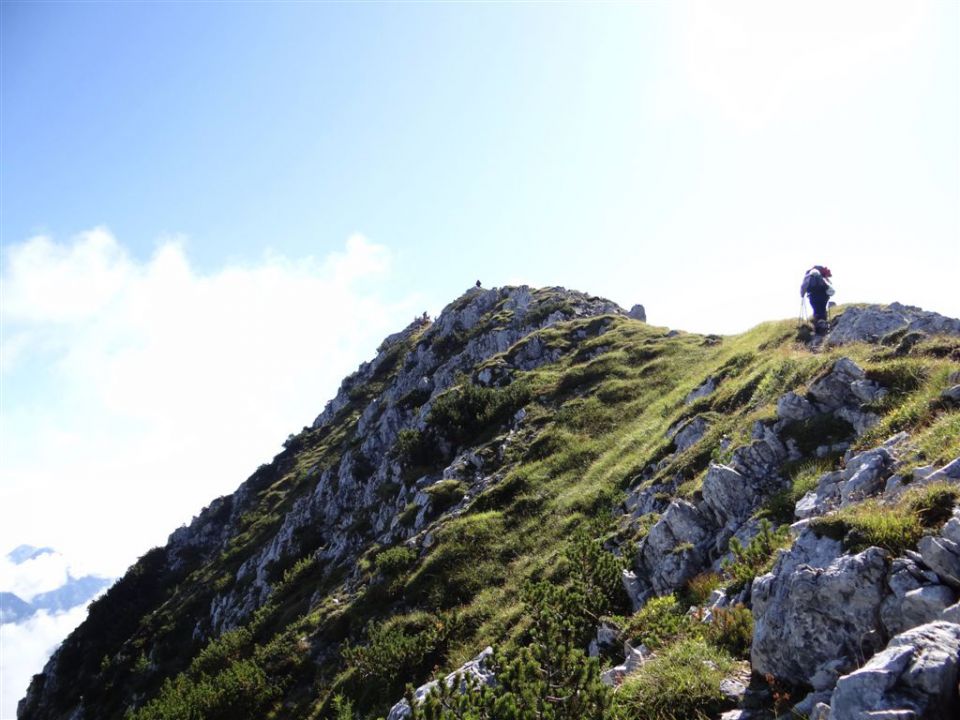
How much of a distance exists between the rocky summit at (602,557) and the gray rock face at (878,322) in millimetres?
138

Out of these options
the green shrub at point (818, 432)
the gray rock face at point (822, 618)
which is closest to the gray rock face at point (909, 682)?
the gray rock face at point (822, 618)

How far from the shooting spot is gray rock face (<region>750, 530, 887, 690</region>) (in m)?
8.33

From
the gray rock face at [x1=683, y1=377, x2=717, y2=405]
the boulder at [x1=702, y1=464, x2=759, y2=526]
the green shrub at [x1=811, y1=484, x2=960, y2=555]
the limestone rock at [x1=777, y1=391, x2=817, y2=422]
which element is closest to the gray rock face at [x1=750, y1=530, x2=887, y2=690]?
the green shrub at [x1=811, y1=484, x2=960, y2=555]

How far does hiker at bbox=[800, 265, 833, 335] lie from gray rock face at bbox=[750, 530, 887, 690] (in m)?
20.4

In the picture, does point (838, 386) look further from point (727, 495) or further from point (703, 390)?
point (703, 390)

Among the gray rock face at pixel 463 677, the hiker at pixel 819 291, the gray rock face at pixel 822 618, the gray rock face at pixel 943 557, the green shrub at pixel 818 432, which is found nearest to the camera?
the gray rock face at pixel 943 557

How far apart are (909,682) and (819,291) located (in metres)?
24.1

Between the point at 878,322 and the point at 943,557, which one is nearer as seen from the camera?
the point at 943,557

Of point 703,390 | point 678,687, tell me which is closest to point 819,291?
point 703,390

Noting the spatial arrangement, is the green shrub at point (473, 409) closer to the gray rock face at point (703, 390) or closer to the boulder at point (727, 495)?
the gray rock face at point (703, 390)

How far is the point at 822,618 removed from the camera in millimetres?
8812

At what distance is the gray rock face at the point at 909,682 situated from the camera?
626 centimetres

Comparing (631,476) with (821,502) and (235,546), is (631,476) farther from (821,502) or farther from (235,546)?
(235,546)

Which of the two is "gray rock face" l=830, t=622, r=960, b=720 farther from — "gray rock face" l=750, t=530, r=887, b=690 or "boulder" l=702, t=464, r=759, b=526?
"boulder" l=702, t=464, r=759, b=526
